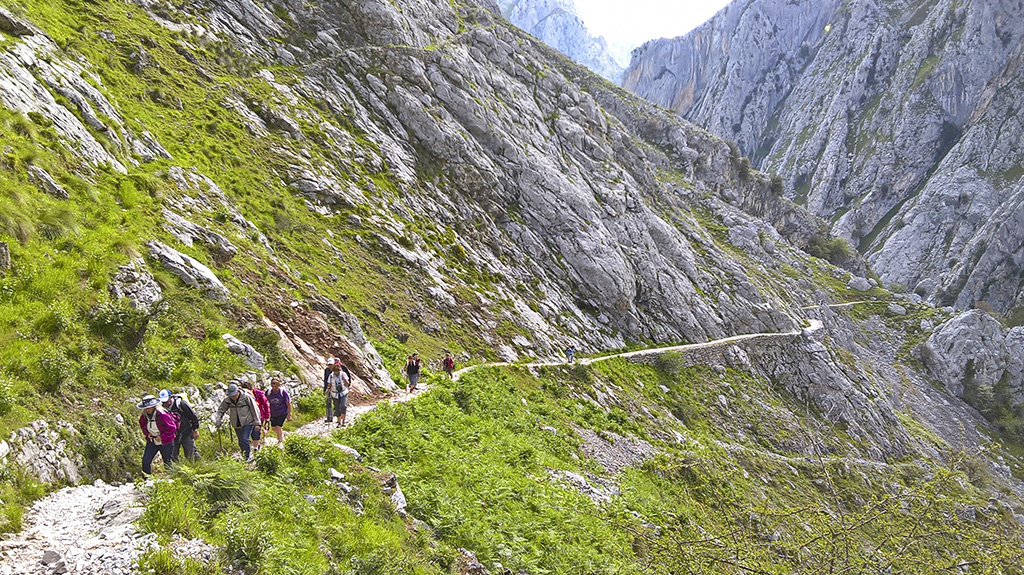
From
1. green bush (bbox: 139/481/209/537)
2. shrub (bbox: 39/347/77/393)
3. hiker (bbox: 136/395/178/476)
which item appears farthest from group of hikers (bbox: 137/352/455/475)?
green bush (bbox: 139/481/209/537)

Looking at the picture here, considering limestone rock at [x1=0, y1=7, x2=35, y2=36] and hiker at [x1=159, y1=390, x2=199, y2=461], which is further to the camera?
limestone rock at [x1=0, y1=7, x2=35, y2=36]

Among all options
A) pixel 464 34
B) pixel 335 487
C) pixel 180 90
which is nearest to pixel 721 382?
pixel 335 487

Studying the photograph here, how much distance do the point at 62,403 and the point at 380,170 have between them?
113ft

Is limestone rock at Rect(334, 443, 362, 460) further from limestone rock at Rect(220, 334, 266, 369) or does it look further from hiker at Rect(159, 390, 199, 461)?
limestone rock at Rect(220, 334, 266, 369)

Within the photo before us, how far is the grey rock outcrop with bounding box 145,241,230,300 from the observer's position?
50.7 feet

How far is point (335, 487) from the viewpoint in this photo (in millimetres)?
9969

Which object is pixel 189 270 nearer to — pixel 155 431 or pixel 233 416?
pixel 233 416

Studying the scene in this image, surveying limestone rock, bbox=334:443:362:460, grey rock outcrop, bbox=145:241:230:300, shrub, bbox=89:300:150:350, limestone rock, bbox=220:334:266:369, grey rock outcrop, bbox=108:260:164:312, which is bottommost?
limestone rock, bbox=334:443:362:460

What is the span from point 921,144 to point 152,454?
209138 mm

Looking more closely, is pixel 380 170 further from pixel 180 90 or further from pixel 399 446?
pixel 399 446

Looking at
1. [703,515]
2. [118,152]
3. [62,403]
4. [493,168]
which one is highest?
[493,168]

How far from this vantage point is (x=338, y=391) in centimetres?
1491

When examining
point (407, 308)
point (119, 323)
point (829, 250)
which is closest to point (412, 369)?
point (407, 308)

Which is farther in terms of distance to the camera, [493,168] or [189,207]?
[493,168]
